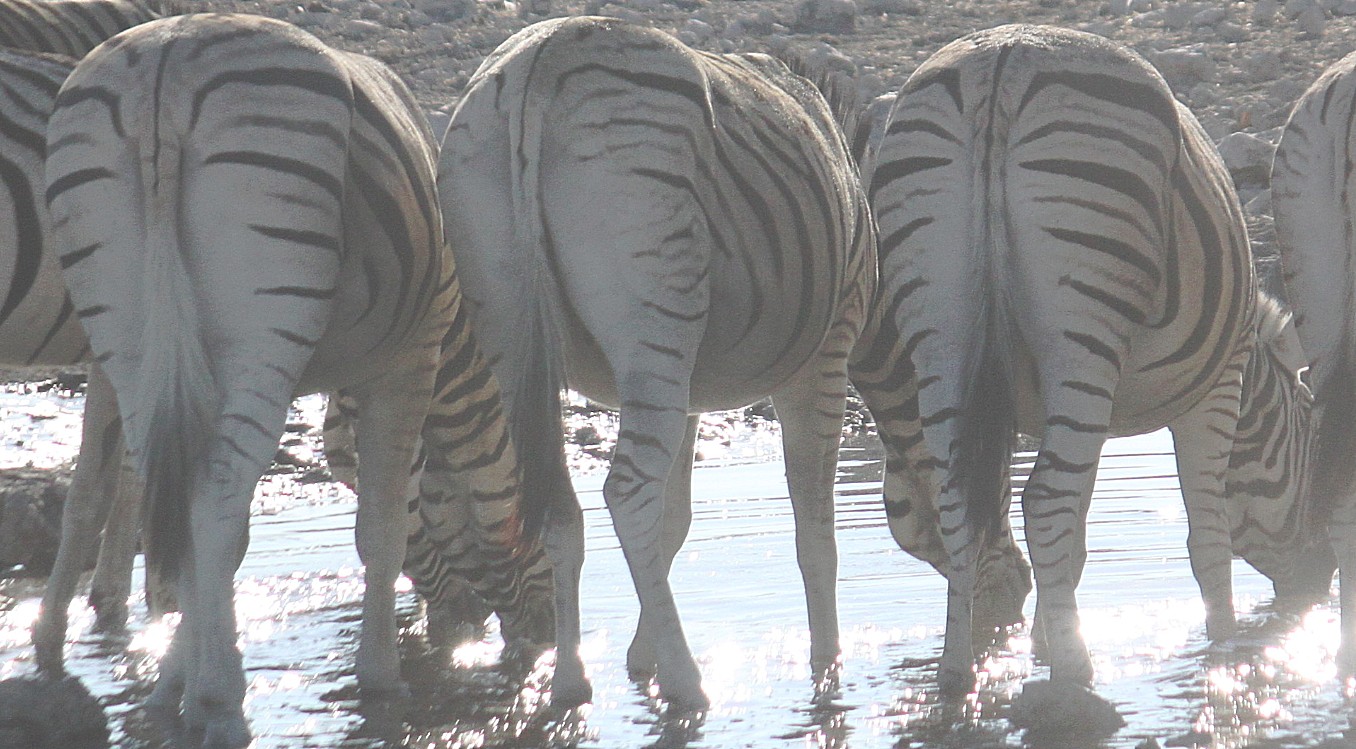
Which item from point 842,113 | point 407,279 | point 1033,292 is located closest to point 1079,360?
point 1033,292

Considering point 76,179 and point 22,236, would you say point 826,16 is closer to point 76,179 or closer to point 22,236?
point 22,236

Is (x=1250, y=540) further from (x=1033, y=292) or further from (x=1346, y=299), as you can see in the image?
(x=1033, y=292)

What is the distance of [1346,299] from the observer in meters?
5.42

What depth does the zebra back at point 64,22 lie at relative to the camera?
8.09 meters

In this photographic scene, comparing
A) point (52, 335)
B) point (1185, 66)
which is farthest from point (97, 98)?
point (1185, 66)

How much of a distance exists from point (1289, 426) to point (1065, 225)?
2959mm

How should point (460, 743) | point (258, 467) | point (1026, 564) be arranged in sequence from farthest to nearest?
point (1026, 564) → point (460, 743) → point (258, 467)

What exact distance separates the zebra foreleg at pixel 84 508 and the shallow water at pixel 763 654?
6.6 inches

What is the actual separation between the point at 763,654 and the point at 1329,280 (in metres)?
2.48

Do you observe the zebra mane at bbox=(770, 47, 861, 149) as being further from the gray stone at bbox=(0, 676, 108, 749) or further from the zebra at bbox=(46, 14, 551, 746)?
the gray stone at bbox=(0, 676, 108, 749)

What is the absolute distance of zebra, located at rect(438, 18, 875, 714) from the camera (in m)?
5.14

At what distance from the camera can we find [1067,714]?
5133 millimetres

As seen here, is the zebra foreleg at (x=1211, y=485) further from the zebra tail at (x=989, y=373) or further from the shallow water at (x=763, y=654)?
the zebra tail at (x=989, y=373)

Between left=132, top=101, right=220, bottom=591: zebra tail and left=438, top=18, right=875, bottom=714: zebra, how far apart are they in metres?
0.87
